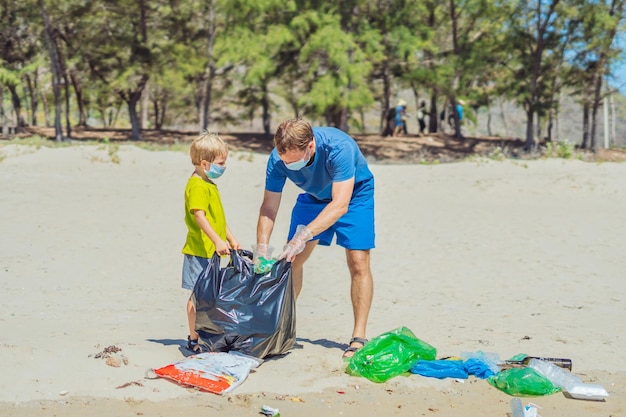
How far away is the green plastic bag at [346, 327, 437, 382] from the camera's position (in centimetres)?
459

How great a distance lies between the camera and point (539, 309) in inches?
287

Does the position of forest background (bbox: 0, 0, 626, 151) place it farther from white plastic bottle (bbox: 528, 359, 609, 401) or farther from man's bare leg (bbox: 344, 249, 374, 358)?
white plastic bottle (bbox: 528, 359, 609, 401)

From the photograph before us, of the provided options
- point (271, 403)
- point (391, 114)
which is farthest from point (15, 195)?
point (391, 114)

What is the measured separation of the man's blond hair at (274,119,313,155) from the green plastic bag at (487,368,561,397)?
1766 mm

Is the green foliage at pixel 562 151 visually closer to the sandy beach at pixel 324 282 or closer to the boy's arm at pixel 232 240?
the sandy beach at pixel 324 282

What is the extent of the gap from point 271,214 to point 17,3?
21.8 meters

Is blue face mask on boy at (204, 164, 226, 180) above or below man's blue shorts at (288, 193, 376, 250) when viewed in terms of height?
above

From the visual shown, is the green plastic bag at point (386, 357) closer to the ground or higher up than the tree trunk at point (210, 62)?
closer to the ground

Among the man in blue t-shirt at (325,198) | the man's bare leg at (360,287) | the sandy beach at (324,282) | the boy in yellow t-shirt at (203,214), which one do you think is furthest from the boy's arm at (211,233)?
the man's bare leg at (360,287)

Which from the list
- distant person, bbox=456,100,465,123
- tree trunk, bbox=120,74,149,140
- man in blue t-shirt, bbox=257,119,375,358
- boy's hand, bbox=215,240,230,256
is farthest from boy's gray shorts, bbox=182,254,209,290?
distant person, bbox=456,100,465,123

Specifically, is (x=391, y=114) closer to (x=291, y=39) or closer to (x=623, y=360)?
(x=291, y=39)

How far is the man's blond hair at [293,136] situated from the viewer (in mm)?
4543

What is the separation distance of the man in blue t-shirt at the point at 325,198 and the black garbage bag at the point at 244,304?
5.7 inches

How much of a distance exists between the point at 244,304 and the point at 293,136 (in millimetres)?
1053
